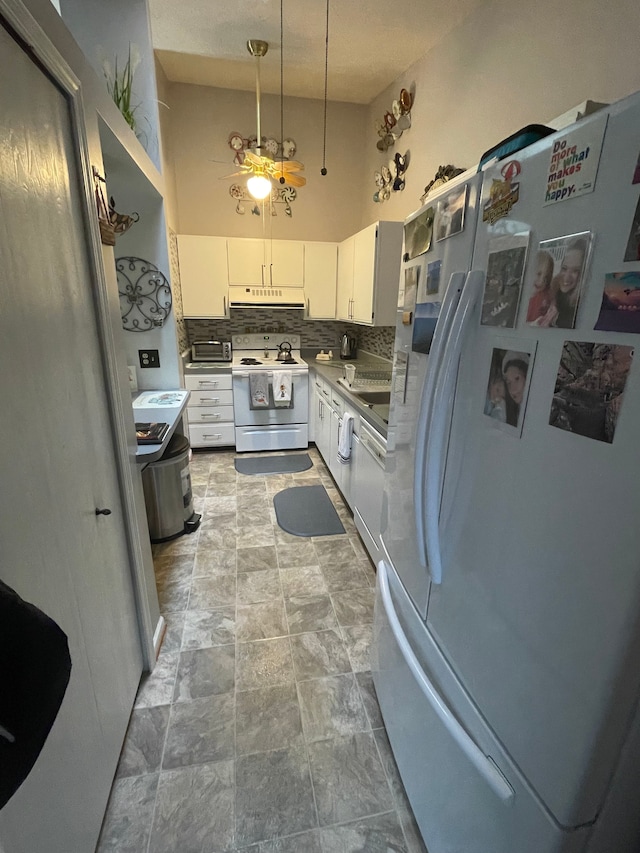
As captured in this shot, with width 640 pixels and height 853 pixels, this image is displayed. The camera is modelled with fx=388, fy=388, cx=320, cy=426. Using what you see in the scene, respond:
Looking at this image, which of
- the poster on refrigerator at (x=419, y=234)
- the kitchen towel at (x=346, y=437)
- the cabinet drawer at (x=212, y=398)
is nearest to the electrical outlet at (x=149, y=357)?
the cabinet drawer at (x=212, y=398)

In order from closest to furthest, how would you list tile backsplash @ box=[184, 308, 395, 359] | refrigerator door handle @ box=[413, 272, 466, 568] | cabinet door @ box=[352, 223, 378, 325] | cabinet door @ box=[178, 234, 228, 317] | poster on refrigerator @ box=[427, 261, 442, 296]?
1. refrigerator door handle @ box=[413, 272, 466, 568]
2. poster on refrigerator @ box=[427, 261, 442, 296]
3. cabinet door @ box=[352, 223, 378, 325]
4. cabinet door @ box=[178, 234, 228, 317]
5. tile backsplash @ box=[184, 308, 395, 359]

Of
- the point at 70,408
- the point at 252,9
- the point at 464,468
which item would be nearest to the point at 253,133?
the point at 252,9

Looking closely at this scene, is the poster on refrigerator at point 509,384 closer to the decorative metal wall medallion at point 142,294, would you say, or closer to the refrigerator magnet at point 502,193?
the refrigerator magnet at point 502,193

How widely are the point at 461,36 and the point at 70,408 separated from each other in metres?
2.97

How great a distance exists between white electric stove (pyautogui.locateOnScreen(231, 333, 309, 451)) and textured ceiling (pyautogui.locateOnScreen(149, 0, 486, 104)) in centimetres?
232

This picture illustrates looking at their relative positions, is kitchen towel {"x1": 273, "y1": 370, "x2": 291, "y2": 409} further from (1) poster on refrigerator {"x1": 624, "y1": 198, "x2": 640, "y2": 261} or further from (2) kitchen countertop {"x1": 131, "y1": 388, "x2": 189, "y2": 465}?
(1) poster on refrigerator {"x1": 624, "y1": 198, "x2": 640, "y2": 261}

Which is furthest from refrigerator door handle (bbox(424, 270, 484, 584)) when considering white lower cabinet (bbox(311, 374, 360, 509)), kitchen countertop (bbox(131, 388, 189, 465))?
white lower cabinet (bbox(311, 374, 360, 509))

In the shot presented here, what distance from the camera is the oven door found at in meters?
3.72

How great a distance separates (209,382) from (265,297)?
102 centimetres

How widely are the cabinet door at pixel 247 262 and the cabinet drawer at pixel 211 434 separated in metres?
1.42

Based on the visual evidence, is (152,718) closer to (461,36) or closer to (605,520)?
(605,520)

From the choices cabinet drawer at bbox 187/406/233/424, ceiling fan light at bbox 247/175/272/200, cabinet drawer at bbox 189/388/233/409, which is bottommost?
cabinet drawer at bbox 187/406/233/424

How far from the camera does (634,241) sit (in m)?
0.53

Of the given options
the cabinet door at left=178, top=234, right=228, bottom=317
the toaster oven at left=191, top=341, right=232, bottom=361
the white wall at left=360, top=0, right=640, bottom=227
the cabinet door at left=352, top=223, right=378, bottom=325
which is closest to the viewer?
the white wall at left=360, top=0, right=640, bottom=227
